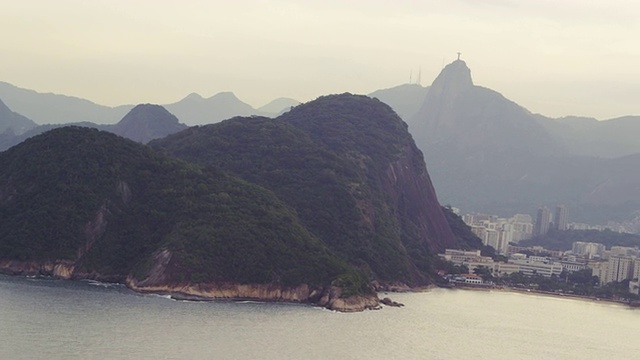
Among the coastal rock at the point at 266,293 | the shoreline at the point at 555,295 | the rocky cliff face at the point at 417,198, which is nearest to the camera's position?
the coastal rock at the point at 266,293

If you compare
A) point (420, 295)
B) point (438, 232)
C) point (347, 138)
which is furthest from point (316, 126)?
point (420, 295)

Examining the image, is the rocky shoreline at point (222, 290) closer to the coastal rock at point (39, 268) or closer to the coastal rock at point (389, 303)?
the coastal rock at point (39, 268)

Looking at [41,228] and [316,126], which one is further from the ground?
[316,126]

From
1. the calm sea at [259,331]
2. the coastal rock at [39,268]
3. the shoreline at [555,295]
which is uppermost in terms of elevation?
the shoreline at [555,295]

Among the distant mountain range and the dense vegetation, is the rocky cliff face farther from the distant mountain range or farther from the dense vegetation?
the dense vegetation

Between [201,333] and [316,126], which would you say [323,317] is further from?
[316,126]

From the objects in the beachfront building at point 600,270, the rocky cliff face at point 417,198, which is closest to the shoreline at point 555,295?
the rocky cliff face at point 417,198

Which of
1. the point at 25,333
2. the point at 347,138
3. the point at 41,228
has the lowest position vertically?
the point at 25,333
